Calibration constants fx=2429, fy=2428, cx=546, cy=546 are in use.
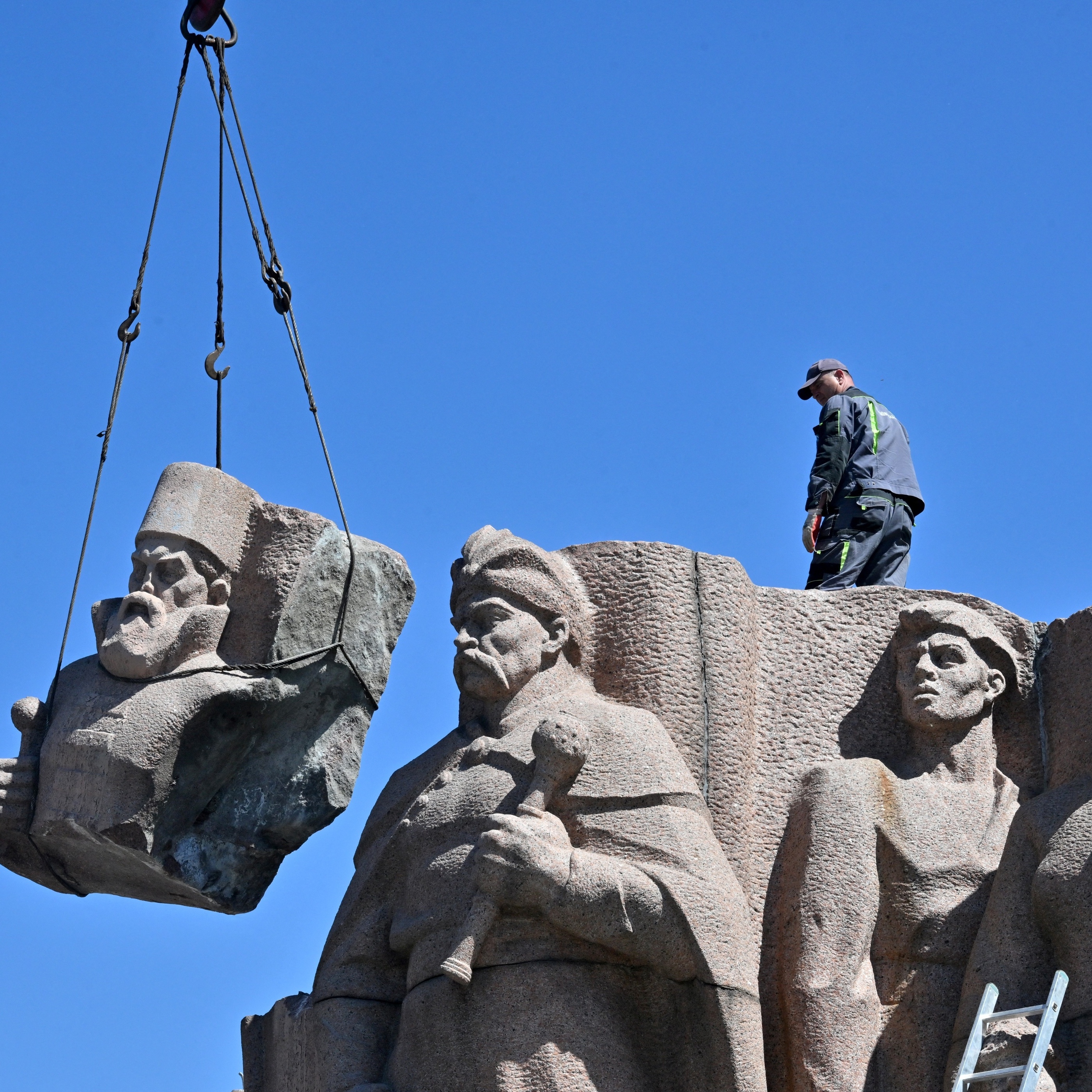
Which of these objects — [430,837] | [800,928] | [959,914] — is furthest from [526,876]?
[959,914]

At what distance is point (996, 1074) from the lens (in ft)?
26.2

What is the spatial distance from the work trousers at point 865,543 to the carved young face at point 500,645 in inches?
71.9

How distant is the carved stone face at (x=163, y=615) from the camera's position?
9211 mm

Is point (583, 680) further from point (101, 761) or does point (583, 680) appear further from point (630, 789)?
point (101, 761)

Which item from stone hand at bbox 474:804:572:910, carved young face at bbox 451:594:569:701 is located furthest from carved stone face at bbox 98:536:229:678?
stone hand at bbox 474:804:572:910

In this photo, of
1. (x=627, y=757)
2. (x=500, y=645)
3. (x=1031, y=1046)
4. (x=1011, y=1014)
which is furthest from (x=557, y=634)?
(x=1031, y=1046)

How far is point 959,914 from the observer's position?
8.83 m

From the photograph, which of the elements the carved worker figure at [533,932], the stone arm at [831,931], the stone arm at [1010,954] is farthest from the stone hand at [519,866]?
the stone arm at [1010,954]

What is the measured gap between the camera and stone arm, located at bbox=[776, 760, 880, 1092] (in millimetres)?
8523

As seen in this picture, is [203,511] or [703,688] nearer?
[703,688]

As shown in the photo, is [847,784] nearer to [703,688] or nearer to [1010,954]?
[703,688]

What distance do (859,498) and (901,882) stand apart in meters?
2.40

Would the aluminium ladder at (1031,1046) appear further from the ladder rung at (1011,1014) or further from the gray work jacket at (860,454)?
the gray work jacket at (860,454)

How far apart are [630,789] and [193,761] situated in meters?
1.73
